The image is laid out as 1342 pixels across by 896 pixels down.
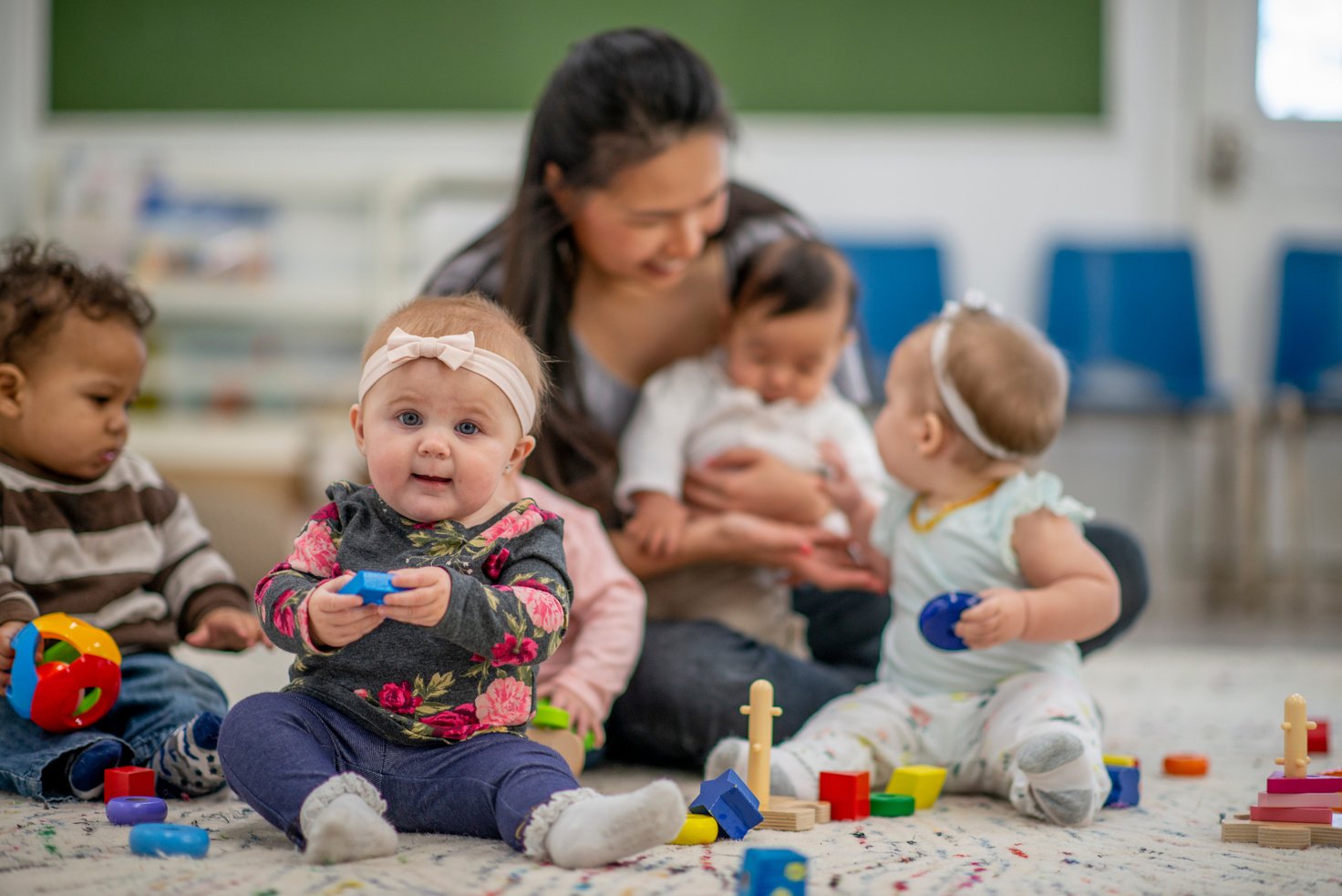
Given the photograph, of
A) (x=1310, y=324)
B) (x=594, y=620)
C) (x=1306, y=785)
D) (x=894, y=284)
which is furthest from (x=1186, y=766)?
(x=1310, y=324)

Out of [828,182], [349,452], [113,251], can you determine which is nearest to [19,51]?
[113,251]

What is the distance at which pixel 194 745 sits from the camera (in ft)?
3.70

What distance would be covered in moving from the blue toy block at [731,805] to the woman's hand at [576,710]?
262 mm

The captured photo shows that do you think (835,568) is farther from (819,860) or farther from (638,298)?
(819,860)

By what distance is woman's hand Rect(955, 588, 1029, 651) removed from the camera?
1178mm

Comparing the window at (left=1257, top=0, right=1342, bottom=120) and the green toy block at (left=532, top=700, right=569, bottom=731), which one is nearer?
the green toy block at (left=532, top=700, right=569, bottom=731)

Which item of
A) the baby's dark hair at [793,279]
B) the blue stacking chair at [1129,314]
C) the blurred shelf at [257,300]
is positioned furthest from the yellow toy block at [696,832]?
the blurred shelf at [257,300]

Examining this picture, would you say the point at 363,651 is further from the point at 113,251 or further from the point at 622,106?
the point at 113,251

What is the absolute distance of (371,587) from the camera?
35.2 inches

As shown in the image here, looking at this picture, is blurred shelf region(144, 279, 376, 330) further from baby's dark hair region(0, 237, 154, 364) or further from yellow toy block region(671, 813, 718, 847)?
yellow toy block region(671, 813, 718, 847)

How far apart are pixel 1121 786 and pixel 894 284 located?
253cm

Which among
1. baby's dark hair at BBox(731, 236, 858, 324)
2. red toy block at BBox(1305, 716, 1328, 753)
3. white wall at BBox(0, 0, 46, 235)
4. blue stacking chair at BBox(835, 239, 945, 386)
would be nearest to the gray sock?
red toy block at BBox(1305, 716, 1328, 753)

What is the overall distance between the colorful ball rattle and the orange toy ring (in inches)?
41.7

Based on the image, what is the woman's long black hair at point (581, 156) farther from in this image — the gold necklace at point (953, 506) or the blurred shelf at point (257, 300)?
the blurred shelf at point (257, 300)
